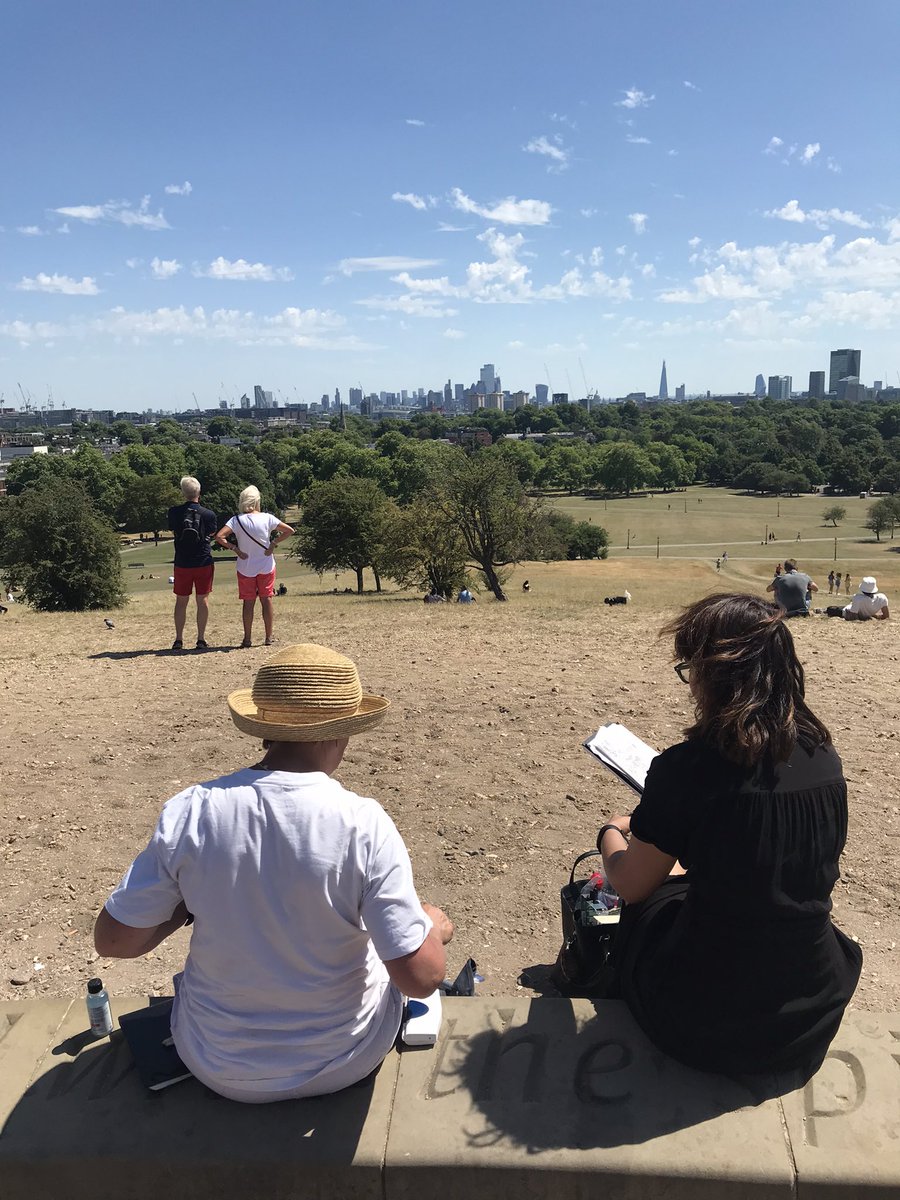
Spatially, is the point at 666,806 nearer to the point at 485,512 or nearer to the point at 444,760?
the point at 444,760

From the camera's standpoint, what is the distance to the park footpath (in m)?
2.48

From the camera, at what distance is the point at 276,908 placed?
233 cm

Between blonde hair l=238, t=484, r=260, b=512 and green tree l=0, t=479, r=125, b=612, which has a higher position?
blonde hair l=238, t=484, r=260, b=512

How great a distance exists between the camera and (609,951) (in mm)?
3525

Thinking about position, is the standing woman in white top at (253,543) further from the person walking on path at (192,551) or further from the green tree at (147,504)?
the green tree at (147,504)

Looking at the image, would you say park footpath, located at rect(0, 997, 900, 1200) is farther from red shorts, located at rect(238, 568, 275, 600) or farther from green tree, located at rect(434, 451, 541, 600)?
green tree, located at rect(434, 451, 541, 600)

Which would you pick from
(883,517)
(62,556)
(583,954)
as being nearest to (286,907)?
(583,954)

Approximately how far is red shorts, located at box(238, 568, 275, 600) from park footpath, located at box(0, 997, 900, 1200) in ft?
25.8

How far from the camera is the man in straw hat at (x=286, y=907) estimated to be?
7.55 ft

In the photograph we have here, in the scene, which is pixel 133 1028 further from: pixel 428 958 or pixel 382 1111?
pixel 428 958

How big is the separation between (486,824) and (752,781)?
350cm

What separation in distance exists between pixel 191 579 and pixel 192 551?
0.39 m

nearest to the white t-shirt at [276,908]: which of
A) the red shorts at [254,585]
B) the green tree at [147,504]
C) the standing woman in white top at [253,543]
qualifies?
the standing woman in white top at [253,543]

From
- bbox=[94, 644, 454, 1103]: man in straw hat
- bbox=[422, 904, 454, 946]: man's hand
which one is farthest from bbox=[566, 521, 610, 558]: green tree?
bbox=[94, 644, 454, 1103]: man in straw hat
